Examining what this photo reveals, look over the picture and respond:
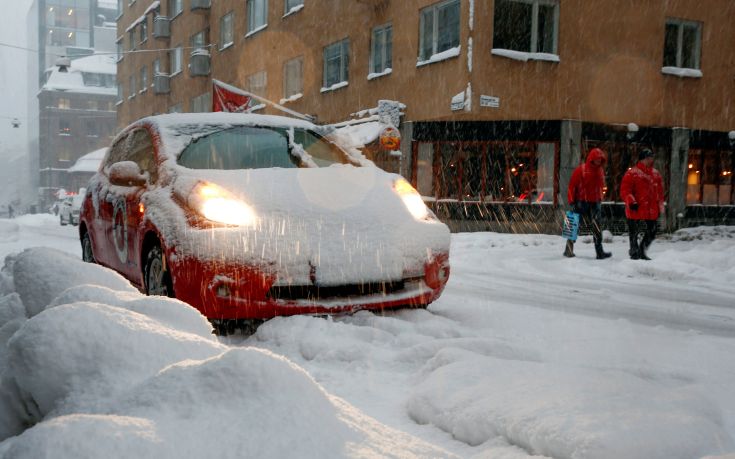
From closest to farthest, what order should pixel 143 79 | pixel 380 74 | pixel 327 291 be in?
pixel 327 291
pixel 380 74
pixel 143 79

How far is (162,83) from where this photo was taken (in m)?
38.9

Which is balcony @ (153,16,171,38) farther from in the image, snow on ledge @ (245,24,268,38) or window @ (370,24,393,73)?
window @ (370,24,393,73)

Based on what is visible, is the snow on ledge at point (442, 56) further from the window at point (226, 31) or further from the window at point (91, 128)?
A: the window at point (91, 128)

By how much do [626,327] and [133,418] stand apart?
4299 millimetres

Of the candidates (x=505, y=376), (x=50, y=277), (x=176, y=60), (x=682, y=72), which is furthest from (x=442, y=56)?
(x=176, y=60)

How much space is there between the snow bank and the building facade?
49.9 feet

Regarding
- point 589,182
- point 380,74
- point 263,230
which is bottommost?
point 263,230

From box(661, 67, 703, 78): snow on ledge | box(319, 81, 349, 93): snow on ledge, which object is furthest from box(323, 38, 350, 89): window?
box(661, 67, 703, 78): snow on ledge

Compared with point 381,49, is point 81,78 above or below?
above

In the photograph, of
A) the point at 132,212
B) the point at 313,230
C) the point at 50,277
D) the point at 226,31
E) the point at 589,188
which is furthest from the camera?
the point at 226,31

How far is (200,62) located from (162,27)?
728 cm

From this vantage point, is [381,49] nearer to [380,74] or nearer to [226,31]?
[380,74]

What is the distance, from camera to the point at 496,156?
19.0 meters

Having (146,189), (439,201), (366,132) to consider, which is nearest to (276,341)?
(146,189)
